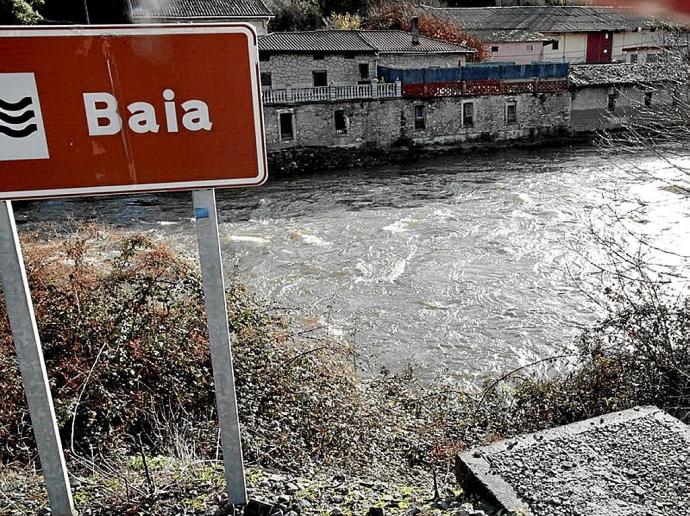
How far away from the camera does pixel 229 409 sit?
9.87 ft

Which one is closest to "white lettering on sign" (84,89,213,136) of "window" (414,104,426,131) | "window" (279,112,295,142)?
"window" (279,112,295,142)

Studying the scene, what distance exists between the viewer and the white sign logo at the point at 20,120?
2506 millimetres

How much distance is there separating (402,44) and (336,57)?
4.13 meters

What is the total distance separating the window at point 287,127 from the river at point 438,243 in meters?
2.45

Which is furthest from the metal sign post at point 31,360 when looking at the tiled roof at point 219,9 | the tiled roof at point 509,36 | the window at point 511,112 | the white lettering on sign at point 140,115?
the tiled roof at point 509,36

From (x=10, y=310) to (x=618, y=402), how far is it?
542 centimetres

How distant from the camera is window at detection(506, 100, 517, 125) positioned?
27219mm

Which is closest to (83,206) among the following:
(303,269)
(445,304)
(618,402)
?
(303,269)

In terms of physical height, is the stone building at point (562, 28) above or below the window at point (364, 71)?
above

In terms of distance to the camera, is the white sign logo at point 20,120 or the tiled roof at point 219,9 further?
the tiled roof at point 219,9

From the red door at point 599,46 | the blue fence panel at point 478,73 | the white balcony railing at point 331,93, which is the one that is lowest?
the white balcony railing at point 331,93

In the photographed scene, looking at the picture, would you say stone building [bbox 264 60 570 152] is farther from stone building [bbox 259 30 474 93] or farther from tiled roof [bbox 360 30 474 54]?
tiled roof [bbox 360 30 474 54]

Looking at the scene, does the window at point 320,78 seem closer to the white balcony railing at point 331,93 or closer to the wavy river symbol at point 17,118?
the white balcony railing at point 331,93

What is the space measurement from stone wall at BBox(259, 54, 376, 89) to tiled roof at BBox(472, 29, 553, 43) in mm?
12147
